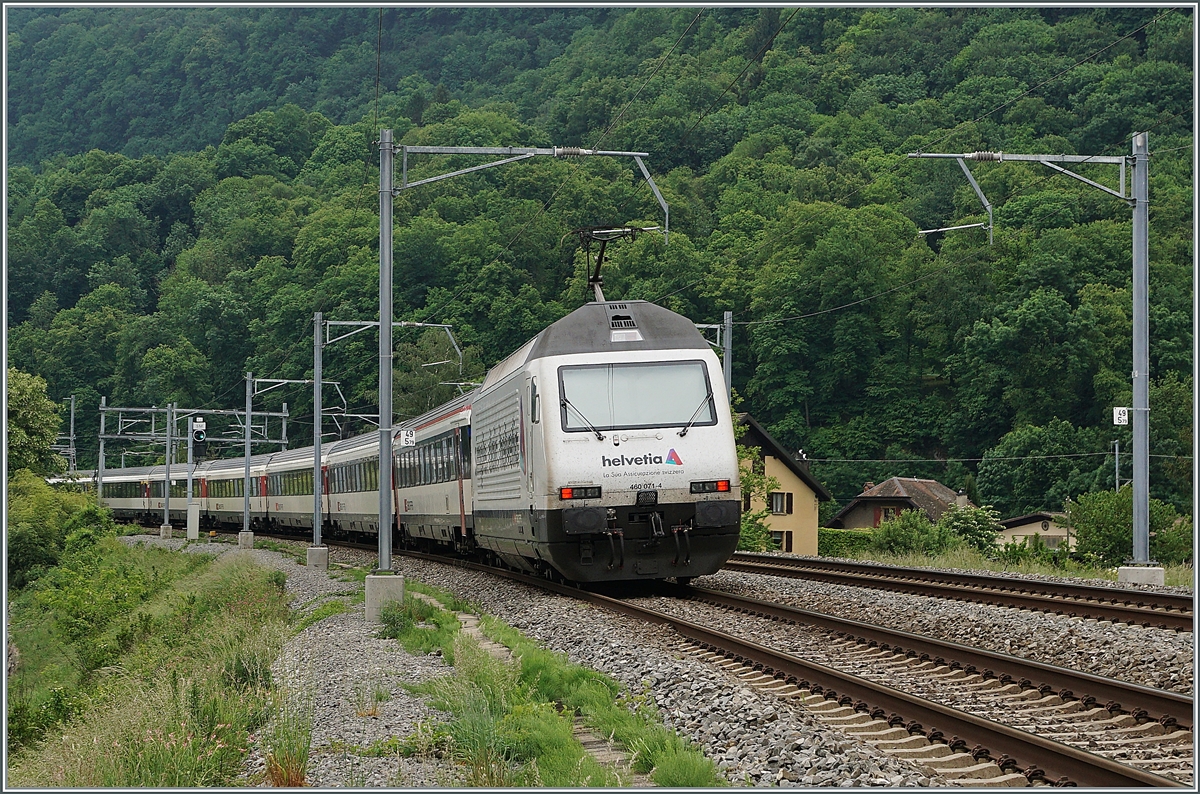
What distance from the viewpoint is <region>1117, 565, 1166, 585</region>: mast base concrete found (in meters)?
18.7

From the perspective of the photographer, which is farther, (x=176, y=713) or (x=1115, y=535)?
(x=1115, y=535)

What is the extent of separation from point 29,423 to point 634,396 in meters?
44.6

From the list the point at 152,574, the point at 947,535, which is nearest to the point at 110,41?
the point at 152,574

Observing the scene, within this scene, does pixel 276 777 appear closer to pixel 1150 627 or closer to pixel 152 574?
pixel 1150 627

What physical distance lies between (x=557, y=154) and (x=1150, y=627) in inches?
349

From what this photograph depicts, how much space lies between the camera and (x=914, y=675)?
35.6 ft

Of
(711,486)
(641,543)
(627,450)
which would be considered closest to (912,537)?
(711,486)

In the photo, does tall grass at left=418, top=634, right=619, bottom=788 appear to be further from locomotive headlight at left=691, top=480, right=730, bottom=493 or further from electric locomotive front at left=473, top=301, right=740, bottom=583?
locomotive headlight at left=691, top=480, right=730, bottom=493

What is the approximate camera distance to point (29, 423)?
54.9 m

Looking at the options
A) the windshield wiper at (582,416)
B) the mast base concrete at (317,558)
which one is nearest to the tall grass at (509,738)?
the windshield wiper at (582,416)

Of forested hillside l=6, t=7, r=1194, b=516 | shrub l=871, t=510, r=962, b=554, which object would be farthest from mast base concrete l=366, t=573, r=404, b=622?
forested hillside l=6, t=7, r=1194, b=516

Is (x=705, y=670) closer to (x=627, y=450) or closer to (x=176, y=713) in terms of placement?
(x=176, y=713)

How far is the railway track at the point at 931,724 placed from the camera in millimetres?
7066

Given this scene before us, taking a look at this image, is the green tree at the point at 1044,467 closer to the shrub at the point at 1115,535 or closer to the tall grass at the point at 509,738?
the shrub at the point at 1115,535
